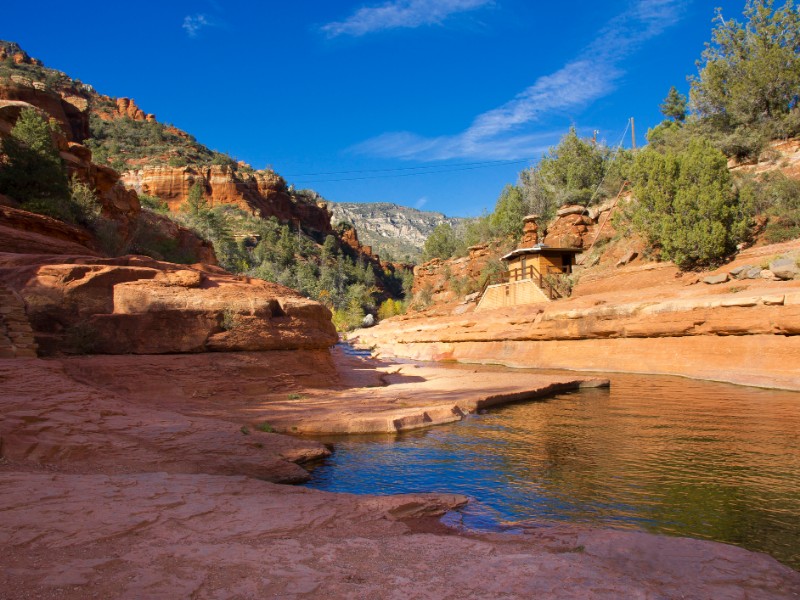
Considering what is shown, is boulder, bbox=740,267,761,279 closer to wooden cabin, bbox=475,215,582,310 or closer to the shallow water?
the shallow water

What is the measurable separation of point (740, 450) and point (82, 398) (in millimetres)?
9308

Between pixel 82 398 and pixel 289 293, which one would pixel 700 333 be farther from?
pixel 82 398

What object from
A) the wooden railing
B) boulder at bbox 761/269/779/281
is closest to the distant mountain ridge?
the wooden railing

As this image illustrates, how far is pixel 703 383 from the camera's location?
13.8 metres

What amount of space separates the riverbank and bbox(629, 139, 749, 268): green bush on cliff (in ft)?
74.2

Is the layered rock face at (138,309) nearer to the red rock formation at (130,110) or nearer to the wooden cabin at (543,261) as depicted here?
the wooden cabin at (543,261)

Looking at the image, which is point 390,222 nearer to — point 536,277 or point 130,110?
point 130,110

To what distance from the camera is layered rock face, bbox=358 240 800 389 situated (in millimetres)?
13625

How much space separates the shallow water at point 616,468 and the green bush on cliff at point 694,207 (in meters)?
14.6

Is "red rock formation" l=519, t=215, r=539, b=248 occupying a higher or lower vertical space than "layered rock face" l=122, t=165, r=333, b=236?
lower

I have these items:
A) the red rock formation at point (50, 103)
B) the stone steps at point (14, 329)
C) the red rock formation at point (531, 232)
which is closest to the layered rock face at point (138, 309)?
the stone steps at point (14, 329)

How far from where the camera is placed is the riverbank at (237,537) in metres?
2.60

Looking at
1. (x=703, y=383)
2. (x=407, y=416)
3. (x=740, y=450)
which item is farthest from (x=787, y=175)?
(x=407, y=416)

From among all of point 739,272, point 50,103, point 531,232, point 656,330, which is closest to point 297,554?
point 656,330
